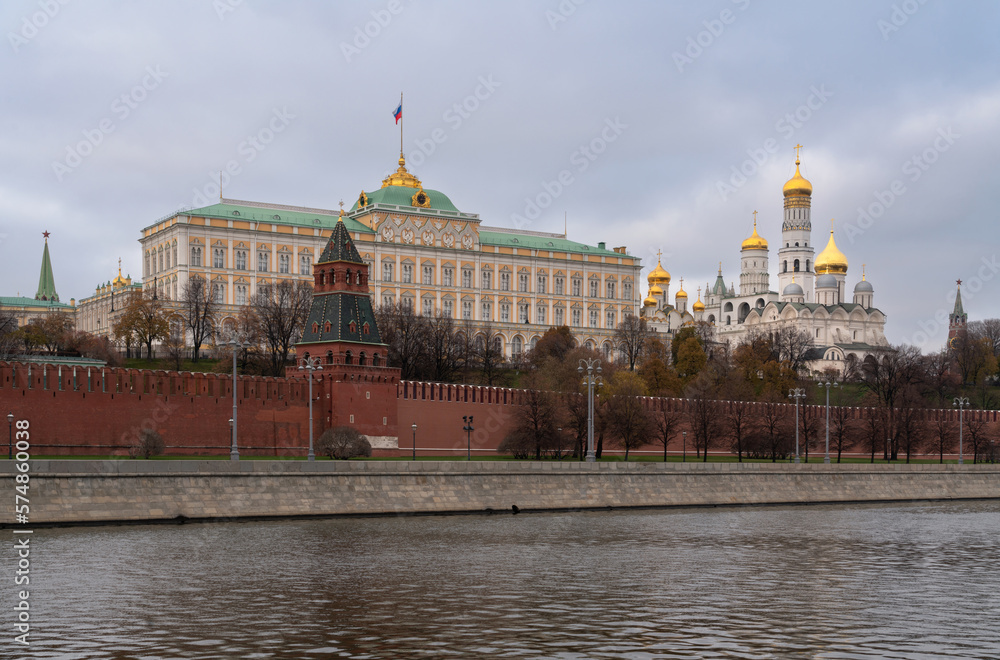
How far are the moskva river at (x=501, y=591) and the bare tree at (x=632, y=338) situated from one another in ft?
172

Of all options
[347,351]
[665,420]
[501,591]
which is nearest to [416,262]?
[665,420]

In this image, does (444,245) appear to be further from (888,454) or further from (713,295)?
(713,295)

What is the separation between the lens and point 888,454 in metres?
63.1

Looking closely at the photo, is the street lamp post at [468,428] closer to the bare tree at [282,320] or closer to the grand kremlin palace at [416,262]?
the bare tree at [282,320]

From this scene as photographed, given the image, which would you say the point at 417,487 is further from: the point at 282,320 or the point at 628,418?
the point at 282,320

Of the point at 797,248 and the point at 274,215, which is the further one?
the point at 797,248

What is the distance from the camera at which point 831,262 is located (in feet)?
412

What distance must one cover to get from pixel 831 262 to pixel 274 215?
58.3 metres

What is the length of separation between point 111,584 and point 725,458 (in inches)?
1558

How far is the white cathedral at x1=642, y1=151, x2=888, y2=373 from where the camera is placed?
11869cm

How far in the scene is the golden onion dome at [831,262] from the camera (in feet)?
412

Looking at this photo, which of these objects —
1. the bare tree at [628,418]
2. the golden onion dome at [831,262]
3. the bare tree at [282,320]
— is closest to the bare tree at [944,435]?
the bare tree at [628,418]

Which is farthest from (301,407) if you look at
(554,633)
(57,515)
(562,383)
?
(554,633)

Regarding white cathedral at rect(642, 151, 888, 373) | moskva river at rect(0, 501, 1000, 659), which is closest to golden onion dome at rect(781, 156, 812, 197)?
white cathedral at rect(642, 151, 888, 373)
